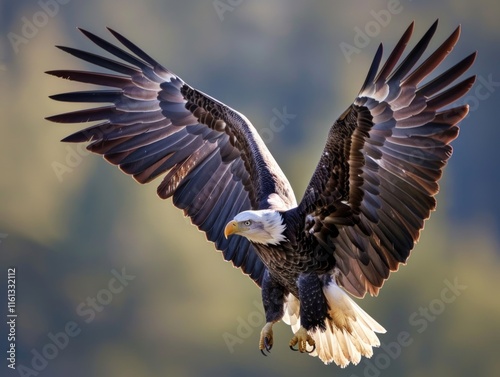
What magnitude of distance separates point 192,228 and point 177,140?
377 inches

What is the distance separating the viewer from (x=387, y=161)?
19.7 ft

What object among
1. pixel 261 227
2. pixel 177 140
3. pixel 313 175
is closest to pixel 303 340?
pixel 261 227

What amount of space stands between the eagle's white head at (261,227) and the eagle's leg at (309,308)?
0.35 m

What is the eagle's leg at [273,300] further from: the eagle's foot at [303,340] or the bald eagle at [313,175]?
the eagle's foot at [303,340]

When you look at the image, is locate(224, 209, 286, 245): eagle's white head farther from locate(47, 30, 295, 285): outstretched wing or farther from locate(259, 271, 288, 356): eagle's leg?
locate(47, 30, 295, 285): outstretched wing

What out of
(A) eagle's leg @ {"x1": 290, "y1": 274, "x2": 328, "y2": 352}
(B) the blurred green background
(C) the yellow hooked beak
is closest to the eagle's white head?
(C) the yellow hooked beak

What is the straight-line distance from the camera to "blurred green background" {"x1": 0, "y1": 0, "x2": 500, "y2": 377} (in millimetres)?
16062

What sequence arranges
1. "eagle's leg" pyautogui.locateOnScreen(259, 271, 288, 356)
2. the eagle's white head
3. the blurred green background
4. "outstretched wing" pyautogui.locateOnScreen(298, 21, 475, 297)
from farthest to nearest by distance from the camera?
the blurred green background, "eagle's leg" pyautogui.locateOnScreen(259, 271, 288, 356), the eagle's white head, "outstretched wing" pyautogui.locateOnScreen(298, 21, 475, 297)

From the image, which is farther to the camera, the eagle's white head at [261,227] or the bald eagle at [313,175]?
the eagle's white head at [261,227]

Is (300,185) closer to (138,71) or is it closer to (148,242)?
(148,242)

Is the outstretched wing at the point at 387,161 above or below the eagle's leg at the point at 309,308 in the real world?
above

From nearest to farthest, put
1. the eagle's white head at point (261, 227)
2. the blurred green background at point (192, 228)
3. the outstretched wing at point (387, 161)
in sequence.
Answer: the outstretched wing at point (387, 161)
the eagle's white head at point (261, 227)
the blurred green background at point (192, 228)

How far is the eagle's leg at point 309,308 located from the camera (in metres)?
6.36

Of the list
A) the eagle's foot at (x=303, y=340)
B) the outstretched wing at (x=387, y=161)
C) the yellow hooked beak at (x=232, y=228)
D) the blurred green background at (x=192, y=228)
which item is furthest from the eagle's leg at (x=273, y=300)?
the blurred green background at (x=192, y=228)
